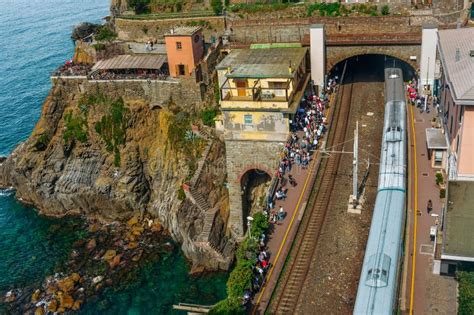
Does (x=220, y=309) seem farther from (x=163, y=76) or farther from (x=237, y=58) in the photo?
(x=163, y=76)

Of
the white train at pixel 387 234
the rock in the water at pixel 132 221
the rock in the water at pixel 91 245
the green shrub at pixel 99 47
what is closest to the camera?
the white train at pixel 387 234

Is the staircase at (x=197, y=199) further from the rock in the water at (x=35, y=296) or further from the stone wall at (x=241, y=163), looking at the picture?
the rock in the water at (x=35, y=296)

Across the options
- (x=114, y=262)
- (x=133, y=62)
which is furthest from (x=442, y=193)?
(x=133, y=62)

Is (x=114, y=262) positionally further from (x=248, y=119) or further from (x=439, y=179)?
(x=439, y=179)

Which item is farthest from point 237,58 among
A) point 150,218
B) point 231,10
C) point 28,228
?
point 28,228

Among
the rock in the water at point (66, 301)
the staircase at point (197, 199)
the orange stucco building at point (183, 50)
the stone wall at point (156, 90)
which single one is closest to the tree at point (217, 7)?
the orange stucco building at point (183, 50)
